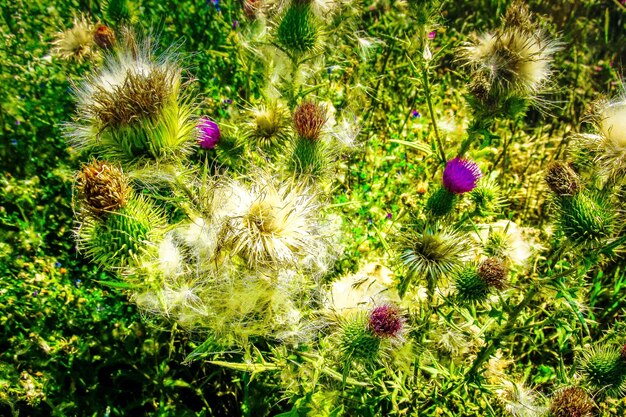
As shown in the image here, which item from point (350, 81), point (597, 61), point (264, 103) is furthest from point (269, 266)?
point (597, 61)

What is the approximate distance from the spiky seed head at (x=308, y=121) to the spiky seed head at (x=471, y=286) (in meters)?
0.99

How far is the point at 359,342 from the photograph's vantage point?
2.07 meters

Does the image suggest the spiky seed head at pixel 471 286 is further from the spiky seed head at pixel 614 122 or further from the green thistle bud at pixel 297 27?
the green thistle bud at pixel 297 27

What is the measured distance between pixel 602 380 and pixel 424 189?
187 cm

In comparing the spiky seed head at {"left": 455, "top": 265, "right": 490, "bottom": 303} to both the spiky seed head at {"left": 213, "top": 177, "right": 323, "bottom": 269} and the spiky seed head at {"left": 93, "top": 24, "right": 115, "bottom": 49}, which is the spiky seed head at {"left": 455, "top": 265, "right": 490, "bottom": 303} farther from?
the spiky seed head at {"left": 93, "top": 24, "right": 115, "bottom": 49}

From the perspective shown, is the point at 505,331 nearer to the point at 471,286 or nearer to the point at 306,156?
the point at 471,286

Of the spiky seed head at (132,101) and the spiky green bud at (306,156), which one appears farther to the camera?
the spiky green bud at (306,156)

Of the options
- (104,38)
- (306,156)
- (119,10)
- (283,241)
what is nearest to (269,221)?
(283,241)

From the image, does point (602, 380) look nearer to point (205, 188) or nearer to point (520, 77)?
point (520, 77)

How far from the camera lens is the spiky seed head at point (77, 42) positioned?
311 cm

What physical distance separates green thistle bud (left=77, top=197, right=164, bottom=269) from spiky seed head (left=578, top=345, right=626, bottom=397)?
215 cm

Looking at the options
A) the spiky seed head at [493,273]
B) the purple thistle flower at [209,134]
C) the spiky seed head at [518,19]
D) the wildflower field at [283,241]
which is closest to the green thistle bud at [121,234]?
the wildflower field at [283,241]

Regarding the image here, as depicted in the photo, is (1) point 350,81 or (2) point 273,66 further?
(1) point 350,81

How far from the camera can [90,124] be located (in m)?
2.11
